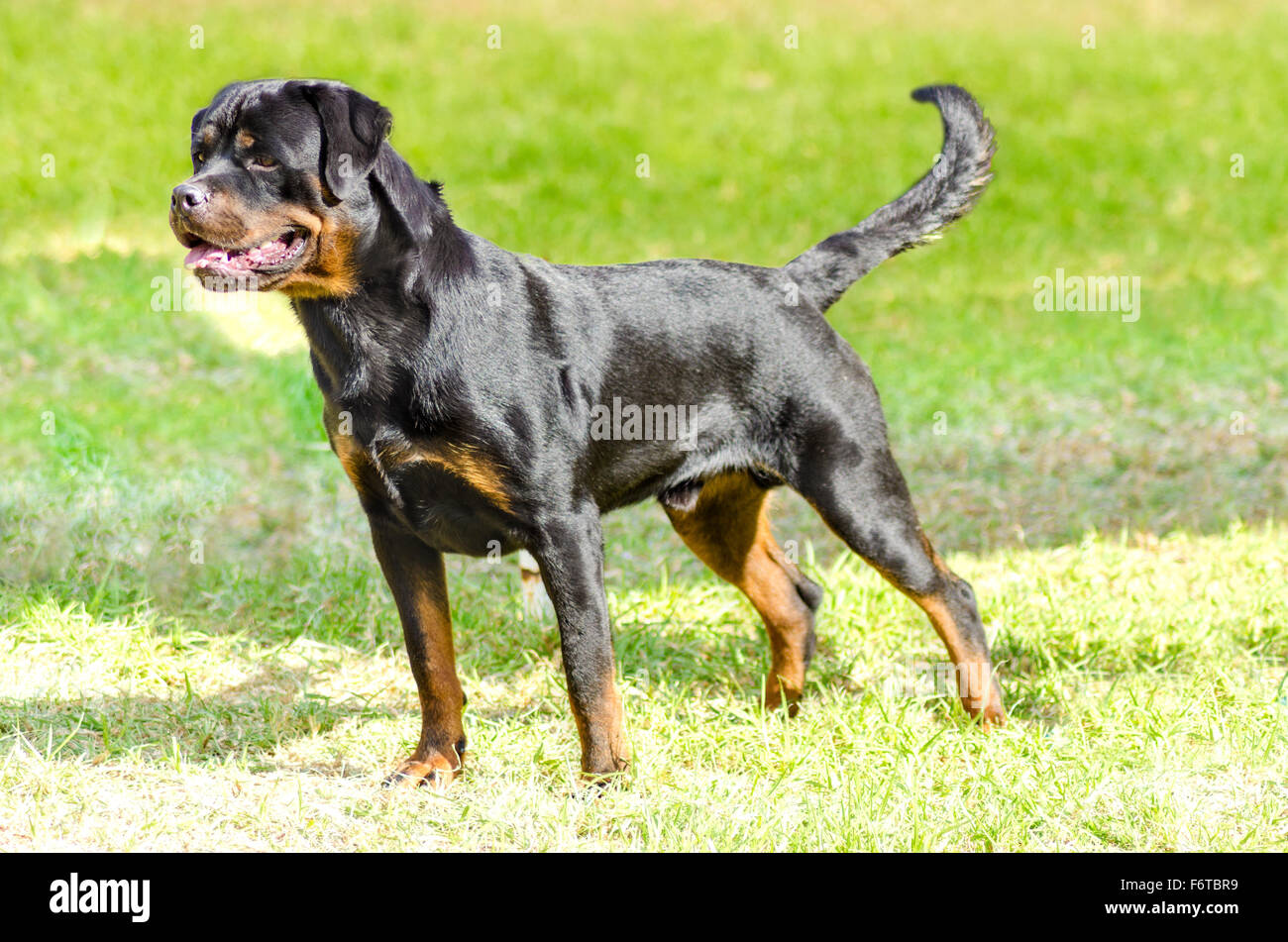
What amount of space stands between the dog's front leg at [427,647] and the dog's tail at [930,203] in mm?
1533

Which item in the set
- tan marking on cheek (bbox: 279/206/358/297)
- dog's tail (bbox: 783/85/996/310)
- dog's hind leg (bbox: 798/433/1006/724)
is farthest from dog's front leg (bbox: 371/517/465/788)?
dog's tail (bbox: 783/85/996/310)

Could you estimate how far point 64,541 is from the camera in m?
5.80

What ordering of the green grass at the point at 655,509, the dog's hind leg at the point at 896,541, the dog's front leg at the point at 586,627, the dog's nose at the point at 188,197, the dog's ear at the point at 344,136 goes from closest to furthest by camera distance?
1. the dog's nose at the point at 188,197
2. the dog's ear at the point at 344,136
3. the dog's front leg at the point at 586,627
4. the green grass at the point at 655,509
5. the dog's hind leg at the point at 896,541

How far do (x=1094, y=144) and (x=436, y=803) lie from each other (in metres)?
11.1

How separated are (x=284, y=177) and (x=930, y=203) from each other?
215 centimetres

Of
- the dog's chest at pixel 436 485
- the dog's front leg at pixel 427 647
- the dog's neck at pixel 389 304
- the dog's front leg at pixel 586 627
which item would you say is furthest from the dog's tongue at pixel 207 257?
the dog's front leg at pixel 586 627

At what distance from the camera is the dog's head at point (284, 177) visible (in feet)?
11.3

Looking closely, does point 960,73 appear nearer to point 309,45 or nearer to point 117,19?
point 309,45

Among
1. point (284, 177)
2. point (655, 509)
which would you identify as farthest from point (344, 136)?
point (655, 509)

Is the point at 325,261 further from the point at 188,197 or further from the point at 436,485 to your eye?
the point at 436,485

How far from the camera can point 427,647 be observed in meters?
4.04

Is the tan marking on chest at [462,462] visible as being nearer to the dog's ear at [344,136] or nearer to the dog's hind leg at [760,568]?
the dog's ear at [344,136]

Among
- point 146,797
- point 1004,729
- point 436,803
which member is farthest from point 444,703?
point 1004,729

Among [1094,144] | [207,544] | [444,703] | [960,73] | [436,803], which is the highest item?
[960,73]
